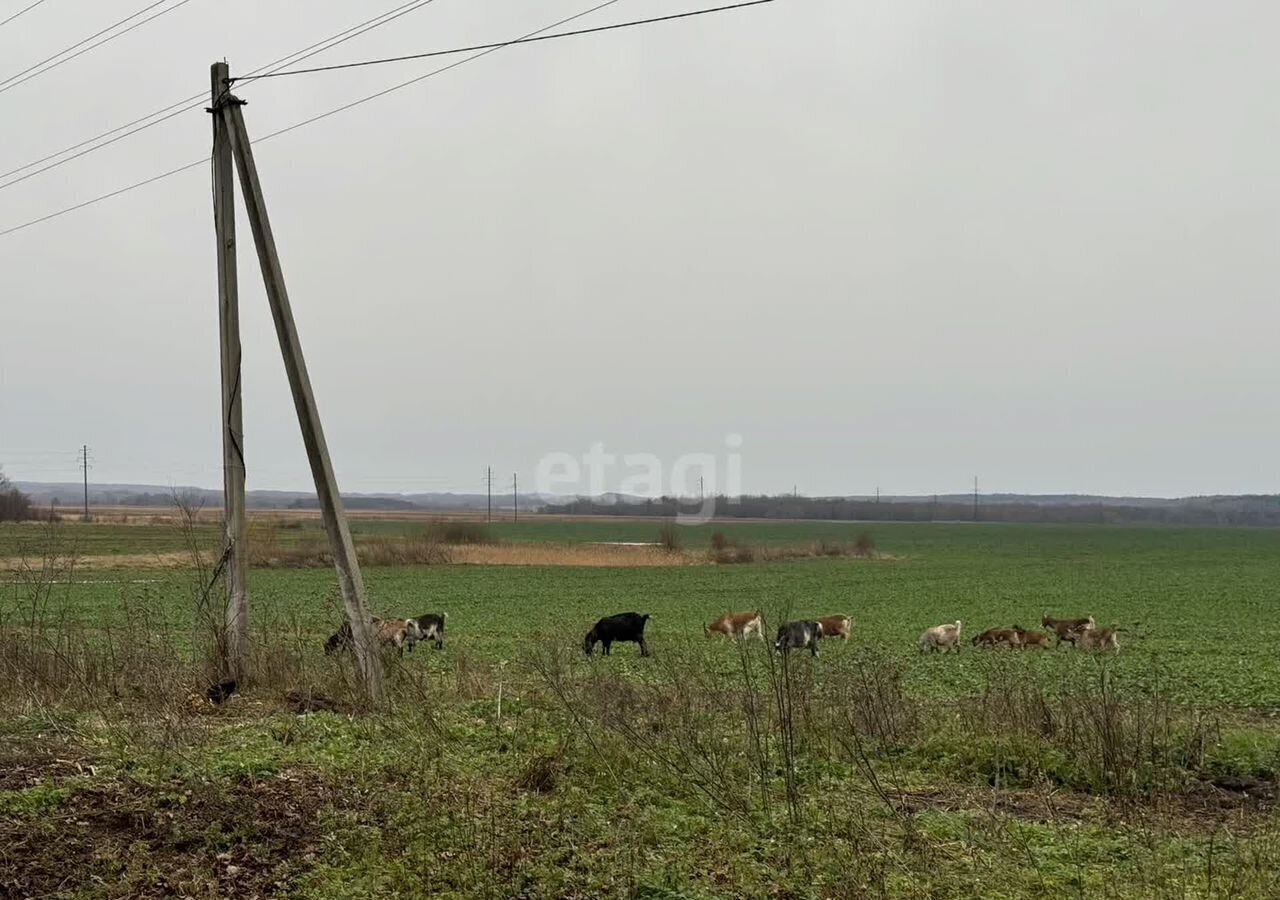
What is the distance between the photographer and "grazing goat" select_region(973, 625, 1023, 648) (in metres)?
22.2

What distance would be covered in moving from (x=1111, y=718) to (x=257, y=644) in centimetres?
743

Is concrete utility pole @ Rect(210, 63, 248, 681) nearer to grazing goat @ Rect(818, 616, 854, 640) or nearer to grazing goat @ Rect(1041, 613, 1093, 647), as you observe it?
grazing goat @ Rect(818, 616, 854, 640)

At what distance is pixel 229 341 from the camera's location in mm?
10438

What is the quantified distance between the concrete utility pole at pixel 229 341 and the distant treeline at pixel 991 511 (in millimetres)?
136091

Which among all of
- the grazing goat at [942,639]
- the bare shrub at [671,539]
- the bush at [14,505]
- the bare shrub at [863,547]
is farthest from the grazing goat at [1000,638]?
the bush at [14,505]

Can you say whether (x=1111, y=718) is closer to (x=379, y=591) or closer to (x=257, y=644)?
(x=257, y=644)

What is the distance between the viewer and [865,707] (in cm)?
867

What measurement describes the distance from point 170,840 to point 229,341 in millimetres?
5937

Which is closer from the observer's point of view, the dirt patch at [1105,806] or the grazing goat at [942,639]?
the dirt patch at [1105,806]

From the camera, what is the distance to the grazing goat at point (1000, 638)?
2216 centimetres

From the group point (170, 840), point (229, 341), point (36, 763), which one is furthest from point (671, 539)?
point (170, 840)

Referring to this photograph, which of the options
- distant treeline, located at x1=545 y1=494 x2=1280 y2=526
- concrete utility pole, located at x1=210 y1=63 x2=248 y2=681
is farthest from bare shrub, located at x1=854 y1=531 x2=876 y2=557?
distant treeline, located at x1=545 y1=494 x2=1280 y2=526

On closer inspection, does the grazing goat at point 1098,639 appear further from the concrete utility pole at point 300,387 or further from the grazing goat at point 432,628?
the concrete utility pole at point 300,387

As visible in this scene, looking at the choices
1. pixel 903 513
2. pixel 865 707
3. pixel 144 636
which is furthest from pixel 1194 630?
pixel 903 513
